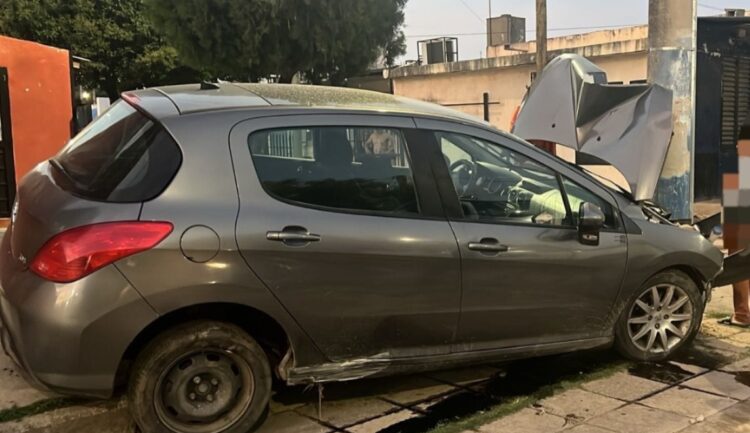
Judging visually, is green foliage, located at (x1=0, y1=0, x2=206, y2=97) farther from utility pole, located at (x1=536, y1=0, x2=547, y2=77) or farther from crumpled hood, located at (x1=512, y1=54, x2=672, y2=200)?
crumpled hood, located at (x1=512, y1=54, x2=672, y2=200)

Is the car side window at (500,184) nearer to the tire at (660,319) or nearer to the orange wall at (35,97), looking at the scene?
the tire at (660,319)

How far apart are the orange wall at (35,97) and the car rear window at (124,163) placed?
22.7 feet

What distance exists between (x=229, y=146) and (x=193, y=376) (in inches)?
43.7

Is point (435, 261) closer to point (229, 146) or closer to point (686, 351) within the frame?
point (229, 146)

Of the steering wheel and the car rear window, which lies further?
the steering wheel

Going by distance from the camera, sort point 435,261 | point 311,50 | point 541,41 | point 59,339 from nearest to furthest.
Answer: point 59,339 < point 435,261 < point 541,41 < point 311,50

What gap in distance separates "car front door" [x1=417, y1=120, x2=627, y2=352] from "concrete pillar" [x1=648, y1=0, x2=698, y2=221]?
239 centimetres

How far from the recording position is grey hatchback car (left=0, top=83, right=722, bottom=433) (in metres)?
3.10

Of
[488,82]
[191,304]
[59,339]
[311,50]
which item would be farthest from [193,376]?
[311,50]

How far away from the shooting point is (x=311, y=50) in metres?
24.0

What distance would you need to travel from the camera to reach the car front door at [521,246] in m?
3.81

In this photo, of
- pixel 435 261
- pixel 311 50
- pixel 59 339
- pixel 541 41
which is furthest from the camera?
pixel 311 50

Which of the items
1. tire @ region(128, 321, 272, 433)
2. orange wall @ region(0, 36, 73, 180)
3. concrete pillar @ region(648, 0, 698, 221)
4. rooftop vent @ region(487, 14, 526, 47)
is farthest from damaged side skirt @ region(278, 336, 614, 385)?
rooftop vent @ region(487, 14, 526, 47)

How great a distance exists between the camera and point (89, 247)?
3.03m
